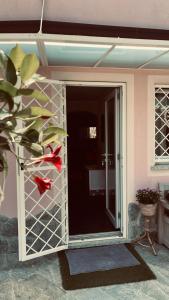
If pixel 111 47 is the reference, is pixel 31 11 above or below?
above

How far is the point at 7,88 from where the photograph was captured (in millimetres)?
1050

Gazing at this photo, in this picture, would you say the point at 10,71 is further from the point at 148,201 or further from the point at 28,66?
the point at 148,201

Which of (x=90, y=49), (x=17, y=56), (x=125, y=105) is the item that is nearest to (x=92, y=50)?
(x=90, y=49)

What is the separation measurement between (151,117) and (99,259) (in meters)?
2.35

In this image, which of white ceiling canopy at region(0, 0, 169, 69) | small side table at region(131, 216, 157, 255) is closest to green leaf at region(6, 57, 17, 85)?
white ceiling canopy at region(0, 0, 169, 69)

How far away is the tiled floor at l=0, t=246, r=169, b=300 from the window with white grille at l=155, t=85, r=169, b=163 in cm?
177

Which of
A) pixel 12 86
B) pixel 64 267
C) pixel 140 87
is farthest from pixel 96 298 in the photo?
pixel 140 87

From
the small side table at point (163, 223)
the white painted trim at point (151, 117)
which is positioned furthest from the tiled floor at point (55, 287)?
the white painted trim at point (151, 117)

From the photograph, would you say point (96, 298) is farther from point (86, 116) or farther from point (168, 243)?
point (86, 116)

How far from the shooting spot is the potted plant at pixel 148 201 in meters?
4.06

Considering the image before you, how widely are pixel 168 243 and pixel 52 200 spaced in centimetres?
191

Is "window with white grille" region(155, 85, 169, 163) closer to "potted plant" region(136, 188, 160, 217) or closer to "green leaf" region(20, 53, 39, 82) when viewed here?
"potted plant" region(136, 188, 160, 217)

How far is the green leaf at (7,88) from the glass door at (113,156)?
3571 mm

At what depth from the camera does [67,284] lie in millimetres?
3275
